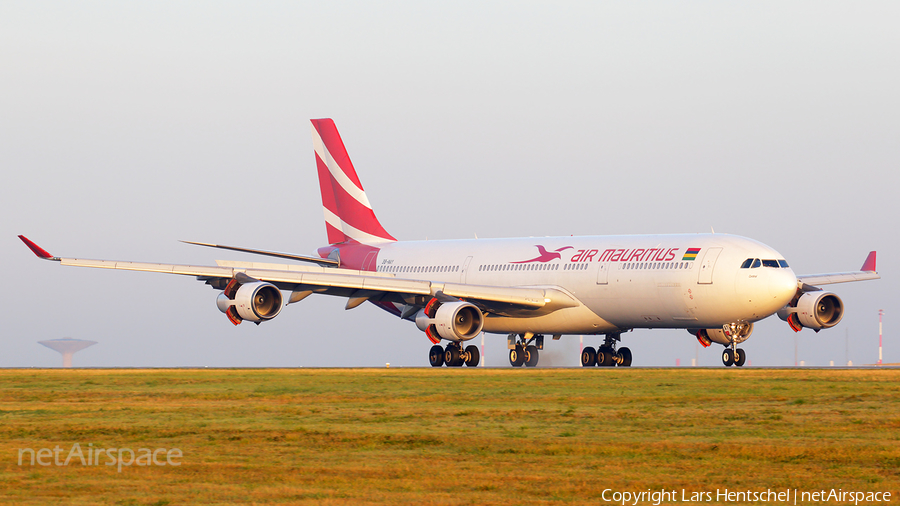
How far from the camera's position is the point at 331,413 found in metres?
20.2

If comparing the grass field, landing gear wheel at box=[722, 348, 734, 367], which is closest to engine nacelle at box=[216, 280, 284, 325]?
the grass field

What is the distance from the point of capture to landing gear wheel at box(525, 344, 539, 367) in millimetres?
45375

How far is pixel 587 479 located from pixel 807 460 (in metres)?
3.18

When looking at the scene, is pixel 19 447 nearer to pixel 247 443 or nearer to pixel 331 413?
pixel 247 443

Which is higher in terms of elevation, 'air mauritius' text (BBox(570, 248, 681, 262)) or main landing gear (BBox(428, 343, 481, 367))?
'air mauritius' text (BBox(570, 248, 681, 262))

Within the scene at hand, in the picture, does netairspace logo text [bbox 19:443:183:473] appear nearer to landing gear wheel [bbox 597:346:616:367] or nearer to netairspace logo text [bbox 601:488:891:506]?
netairspace logo text [bbox 601:488:891:506]

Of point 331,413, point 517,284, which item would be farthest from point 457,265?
point 331,413

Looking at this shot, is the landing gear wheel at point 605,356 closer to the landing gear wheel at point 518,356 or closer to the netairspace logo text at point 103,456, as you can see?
the landing gear wheel at point 518,356

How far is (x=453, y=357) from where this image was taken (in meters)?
40.8

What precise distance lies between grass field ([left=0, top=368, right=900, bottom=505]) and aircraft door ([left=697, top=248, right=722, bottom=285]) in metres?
8.79

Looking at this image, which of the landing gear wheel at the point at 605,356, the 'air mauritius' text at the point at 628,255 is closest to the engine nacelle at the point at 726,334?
the 'air mauritius' text at the point at 628,255

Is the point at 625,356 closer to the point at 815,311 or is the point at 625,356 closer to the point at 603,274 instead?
the point at 603,274

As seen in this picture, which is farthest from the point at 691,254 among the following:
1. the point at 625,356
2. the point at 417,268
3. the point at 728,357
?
the point at 417,268

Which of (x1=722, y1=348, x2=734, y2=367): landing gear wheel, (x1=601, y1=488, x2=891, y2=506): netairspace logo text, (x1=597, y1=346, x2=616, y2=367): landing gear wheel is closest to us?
(x1=601, y1=488, x2=891, y2=506): netairspace logo text
